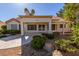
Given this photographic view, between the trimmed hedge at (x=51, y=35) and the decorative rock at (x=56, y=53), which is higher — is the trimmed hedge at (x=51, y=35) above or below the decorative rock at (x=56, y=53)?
above

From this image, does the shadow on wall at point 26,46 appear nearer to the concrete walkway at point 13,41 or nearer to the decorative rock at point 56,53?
the concrete walkway at point 13,41

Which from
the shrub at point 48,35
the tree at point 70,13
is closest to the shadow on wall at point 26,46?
the shrub at point 48,35

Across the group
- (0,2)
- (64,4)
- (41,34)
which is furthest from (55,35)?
(0,2)

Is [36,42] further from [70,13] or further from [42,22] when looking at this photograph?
[70,13]

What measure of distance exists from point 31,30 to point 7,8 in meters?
0.72

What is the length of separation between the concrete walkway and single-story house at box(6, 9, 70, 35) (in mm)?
140

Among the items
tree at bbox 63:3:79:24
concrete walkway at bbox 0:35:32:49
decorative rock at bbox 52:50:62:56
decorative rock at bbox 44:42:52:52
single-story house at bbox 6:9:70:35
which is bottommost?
decorative rock at bbox 52:50:62:56

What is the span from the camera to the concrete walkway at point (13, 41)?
4949 millimetres

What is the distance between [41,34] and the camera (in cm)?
502

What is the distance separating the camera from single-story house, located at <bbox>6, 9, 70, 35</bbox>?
493 cm

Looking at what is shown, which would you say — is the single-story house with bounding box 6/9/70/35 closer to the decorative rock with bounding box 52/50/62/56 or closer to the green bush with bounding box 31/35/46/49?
the green bush with bounding box 31/35/46/49

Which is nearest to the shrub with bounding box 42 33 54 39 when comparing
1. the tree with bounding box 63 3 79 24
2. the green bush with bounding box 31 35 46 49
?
the green bush with bounding box 31 35 46 49

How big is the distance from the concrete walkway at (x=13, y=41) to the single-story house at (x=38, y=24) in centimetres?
14

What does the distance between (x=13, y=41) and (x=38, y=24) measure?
673mm
